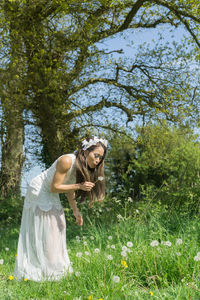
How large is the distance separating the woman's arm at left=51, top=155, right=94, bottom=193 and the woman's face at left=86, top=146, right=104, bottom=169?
0.25 m

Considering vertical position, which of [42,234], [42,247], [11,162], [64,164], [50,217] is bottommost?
[42,247]

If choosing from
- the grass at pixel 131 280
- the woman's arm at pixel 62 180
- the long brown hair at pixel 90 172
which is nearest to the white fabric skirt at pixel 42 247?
the grass at pixel 131 280

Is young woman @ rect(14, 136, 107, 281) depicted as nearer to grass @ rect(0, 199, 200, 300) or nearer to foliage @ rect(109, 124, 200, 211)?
→ grass @ rect(0, 199, 200, 300)

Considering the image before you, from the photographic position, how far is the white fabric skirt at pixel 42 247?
431 cm

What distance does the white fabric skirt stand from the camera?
431cm

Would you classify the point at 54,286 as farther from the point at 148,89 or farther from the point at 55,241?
the point at 148,89

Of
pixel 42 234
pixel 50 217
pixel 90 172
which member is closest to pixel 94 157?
pixel 90 172

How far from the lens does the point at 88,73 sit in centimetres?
1093

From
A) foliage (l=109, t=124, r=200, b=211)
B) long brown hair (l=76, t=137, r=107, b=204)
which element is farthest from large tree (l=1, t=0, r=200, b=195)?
long brown hair (l=76, t=137, r=107, b=204)

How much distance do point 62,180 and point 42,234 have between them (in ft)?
2.38

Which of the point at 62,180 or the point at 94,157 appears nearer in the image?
the point at 62,180

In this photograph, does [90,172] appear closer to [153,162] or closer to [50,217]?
[50,217]

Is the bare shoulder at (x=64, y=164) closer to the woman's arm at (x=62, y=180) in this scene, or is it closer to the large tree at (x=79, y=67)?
the woman's arm at (x=62, y=180)

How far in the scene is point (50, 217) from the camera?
4.41 meters
